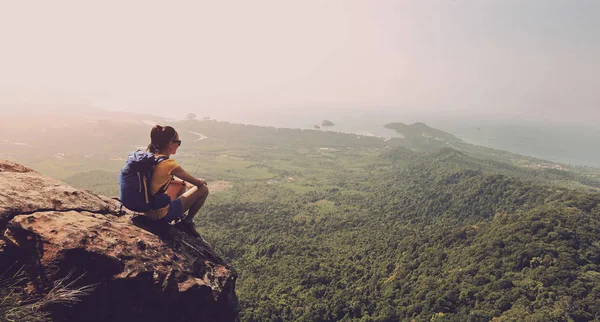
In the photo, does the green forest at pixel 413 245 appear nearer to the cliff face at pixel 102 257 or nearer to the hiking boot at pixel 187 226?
the hiking boot at pixel 187 226

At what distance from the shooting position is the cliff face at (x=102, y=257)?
5297 mm

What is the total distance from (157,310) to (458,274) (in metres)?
45.8

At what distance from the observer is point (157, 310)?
6.55 m

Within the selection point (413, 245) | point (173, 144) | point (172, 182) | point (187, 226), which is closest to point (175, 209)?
point (172, 182)

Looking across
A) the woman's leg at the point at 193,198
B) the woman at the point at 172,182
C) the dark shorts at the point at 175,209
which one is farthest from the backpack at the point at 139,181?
the woman's leg at the point at 193,198

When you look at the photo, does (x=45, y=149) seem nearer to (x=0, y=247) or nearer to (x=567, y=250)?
(x=0, y=247)

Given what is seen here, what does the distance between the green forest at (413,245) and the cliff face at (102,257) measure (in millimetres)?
34160

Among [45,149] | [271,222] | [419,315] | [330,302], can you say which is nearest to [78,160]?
[45,149]

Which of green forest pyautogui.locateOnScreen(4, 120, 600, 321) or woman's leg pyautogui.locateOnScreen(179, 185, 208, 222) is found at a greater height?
woman's leg pyautogui.locateOnScreen(179, 185, 208, 222)

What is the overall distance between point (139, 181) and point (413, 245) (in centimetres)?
5472

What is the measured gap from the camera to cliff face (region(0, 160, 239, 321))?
17.4 ft

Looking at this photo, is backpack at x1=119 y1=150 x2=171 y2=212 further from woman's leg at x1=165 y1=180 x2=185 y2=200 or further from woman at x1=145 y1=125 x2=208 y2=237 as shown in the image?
woman's leg at x1=165 y1=180 x2=185 y2=200

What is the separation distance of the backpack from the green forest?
35830 mm

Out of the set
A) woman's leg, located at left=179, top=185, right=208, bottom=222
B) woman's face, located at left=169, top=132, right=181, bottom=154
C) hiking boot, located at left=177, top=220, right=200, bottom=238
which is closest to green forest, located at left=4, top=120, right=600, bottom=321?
hiking boot, located at left=177, top=220, right=200, bottom=238
